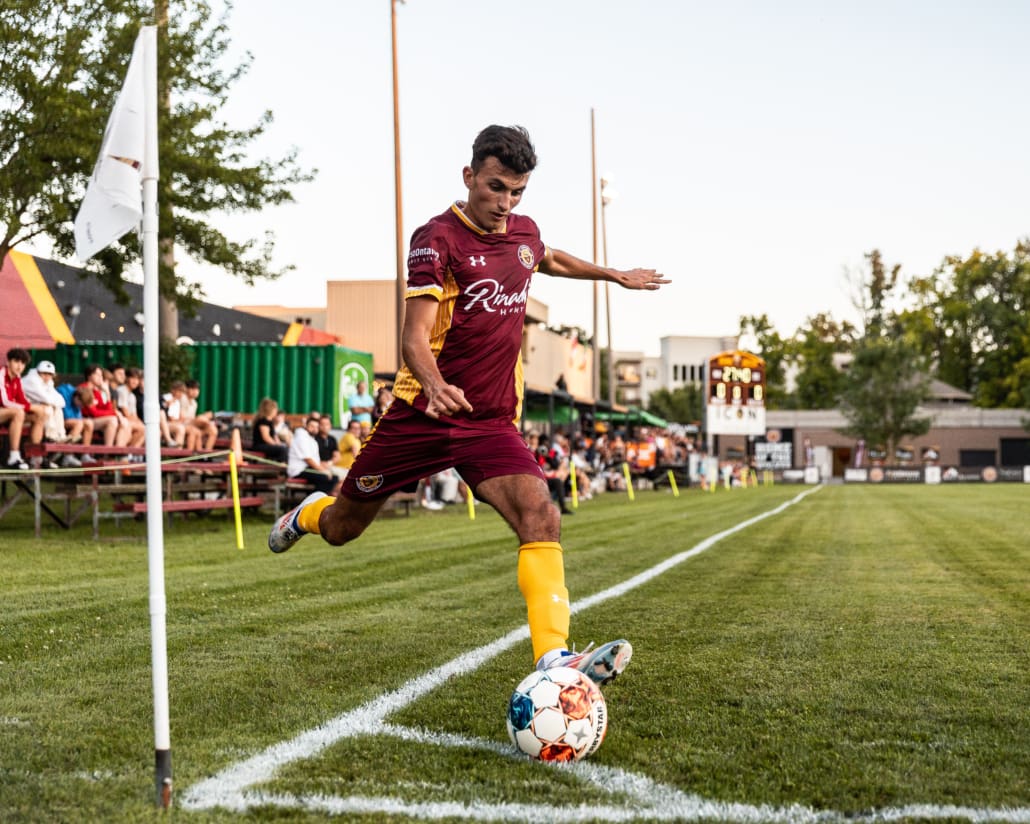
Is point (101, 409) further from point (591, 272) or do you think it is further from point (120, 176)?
point (120, 176)

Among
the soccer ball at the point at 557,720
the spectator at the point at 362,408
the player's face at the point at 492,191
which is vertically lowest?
the soccer ball at the point at 557,720

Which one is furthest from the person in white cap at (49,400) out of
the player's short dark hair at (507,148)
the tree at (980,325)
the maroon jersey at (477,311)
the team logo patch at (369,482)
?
the tree at (980,325)

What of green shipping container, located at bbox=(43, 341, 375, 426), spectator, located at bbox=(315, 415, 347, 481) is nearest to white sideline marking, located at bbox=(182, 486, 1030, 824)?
spectator, located at bbox=(315, 415, 347, 481)

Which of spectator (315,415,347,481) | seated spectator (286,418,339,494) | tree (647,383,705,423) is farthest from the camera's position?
tree (647,383,705,423)

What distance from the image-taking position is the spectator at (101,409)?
1498cm

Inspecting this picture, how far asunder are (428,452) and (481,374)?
1.29ft

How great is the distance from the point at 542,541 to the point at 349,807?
1490 millimetres

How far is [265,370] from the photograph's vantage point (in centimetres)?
2447

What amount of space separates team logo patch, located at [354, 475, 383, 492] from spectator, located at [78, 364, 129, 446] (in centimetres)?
1095

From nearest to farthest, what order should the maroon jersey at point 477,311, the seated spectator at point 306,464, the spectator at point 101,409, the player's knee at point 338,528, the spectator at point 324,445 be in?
the maroon jersey at point 477,311
the player's knee at point 338,528
the spectator at point 101,409
the seated spectator at point 306,464
the spectator at point 324,445

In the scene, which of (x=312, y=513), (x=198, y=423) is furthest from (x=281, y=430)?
(x=312, y=513)

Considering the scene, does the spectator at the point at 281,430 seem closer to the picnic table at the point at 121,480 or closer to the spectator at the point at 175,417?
the picnic table at the point at 121,480

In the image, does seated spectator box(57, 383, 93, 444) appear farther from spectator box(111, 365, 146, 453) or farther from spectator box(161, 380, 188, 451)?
spectator box(161, 380, 188, 451)

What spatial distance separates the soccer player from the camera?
4.26m
